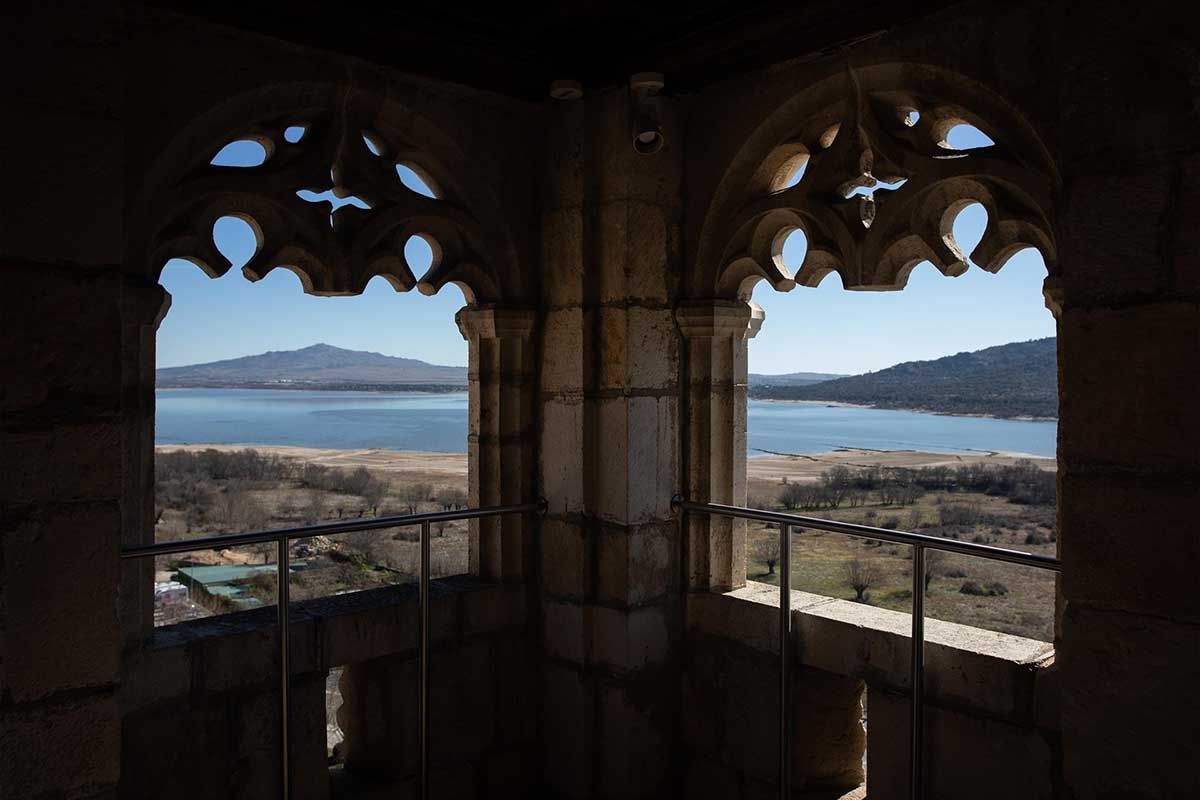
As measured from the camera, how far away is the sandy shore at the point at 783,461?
97.9ft

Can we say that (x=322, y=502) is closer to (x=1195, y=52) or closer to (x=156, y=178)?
(x=156, y=178)

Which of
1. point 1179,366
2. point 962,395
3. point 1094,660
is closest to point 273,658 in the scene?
point 1094,660

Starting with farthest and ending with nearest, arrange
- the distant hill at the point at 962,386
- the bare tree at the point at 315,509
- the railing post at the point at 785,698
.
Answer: the bare tree at the point at 315,509
the distant hill at the point at 962,386
the railing post at the point at 785,698

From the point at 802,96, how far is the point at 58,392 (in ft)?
7.47

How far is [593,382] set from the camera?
3.30 meters

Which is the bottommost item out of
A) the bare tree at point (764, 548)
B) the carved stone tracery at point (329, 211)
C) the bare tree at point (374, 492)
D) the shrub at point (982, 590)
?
the bare tree at point (764, 548)

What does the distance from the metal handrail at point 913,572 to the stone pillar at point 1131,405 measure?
48cm

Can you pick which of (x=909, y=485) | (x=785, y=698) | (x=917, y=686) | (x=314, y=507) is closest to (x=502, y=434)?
(x=785, y=698)

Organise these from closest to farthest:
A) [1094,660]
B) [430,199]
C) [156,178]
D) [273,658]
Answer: [1094,660]
[156,178]
[273,658]
[430,199]

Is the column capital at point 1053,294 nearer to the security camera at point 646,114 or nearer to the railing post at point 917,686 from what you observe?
the railing post at point 917,686

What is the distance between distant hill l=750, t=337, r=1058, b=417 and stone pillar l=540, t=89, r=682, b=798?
19.6 feet

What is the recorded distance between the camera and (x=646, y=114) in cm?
295

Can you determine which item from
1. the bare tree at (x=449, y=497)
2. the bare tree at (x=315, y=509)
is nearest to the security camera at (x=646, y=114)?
the bare tree at (x=315, y=509)

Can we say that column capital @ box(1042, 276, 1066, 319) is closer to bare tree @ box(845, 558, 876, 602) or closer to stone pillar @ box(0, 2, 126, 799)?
stone pillar @ box(0, 2, 126, 799)
